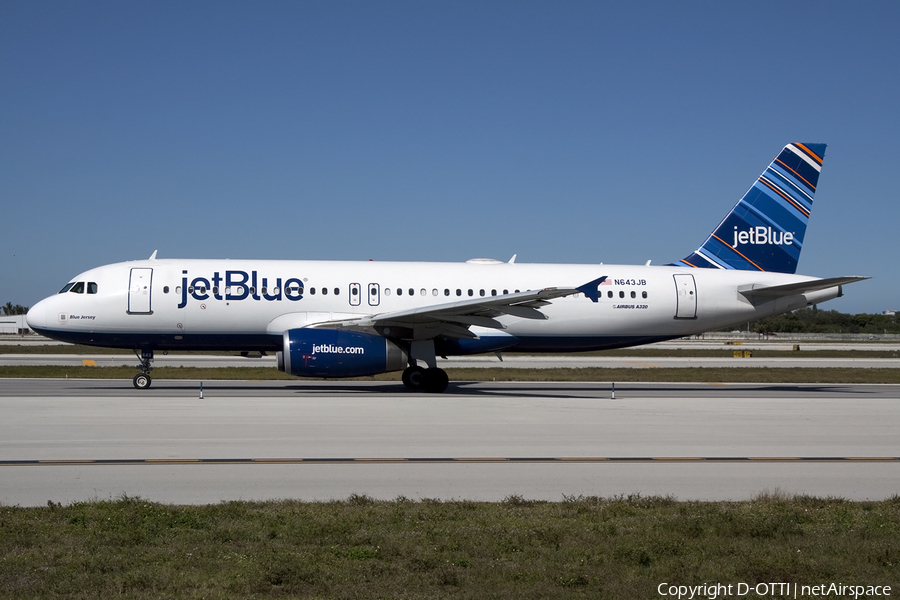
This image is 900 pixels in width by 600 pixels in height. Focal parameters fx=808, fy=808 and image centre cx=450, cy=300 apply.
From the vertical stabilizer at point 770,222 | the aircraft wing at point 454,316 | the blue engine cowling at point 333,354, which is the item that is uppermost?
the vertical stabilizer at point 770,222

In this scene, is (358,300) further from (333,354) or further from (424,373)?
(333,354)

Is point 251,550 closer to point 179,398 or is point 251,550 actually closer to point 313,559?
point 313,559

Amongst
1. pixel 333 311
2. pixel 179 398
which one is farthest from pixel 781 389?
pixel 179 398

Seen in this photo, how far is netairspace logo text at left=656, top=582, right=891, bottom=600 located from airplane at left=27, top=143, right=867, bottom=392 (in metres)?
14.4

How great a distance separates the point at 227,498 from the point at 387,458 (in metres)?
3.10

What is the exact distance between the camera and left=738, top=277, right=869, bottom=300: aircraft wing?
2419cm

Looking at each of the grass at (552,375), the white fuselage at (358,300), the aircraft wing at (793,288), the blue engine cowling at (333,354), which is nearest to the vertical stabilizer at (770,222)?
the white fuselage at (358,300)

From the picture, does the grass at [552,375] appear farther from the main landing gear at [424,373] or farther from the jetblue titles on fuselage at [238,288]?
the main landing gear at [424,373]

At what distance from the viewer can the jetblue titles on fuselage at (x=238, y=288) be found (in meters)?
23.1

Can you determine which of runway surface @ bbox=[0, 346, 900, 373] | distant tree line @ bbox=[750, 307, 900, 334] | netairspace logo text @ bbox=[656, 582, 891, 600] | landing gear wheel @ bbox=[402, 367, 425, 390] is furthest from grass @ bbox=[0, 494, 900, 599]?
distant tree line @ bbox=[750, 307, 900, 334]

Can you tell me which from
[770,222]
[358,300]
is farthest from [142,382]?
[770,222]

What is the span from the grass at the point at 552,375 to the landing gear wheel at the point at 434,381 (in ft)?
18.8

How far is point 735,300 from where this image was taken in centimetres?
2623

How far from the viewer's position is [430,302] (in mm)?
24484
